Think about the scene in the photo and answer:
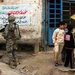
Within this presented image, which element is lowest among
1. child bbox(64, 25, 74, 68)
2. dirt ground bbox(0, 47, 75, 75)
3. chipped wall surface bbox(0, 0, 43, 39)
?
dirt ground bbox(0, 47, 75, 75)

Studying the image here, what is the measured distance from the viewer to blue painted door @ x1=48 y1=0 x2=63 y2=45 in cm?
1264

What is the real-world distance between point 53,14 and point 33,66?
3.27 metres

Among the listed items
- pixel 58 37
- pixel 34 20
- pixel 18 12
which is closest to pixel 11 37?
pixel 58 37

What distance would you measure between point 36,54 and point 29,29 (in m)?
1.19

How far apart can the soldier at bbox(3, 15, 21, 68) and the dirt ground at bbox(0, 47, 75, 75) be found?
0.98ft

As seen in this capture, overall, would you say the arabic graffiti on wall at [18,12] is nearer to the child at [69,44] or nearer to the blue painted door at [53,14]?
the blue painted door at [53,14]

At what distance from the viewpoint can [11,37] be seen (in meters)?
10.4

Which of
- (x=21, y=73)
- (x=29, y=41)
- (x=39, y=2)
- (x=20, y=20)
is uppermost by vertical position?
(x=39, y=2)

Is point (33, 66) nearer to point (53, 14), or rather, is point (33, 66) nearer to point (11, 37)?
point (11, 37)

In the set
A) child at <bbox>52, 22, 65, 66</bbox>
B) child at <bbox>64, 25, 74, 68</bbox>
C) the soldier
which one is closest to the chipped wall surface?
the soldier

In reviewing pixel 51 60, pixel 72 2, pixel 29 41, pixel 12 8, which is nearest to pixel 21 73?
Answer: pixel 51 60

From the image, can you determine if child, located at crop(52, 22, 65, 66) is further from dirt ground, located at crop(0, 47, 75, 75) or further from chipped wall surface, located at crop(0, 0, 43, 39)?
chipped wall surface, located at crop(0, 0, 43, 39)

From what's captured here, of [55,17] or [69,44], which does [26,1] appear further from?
[69,44]

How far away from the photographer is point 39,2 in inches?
486
